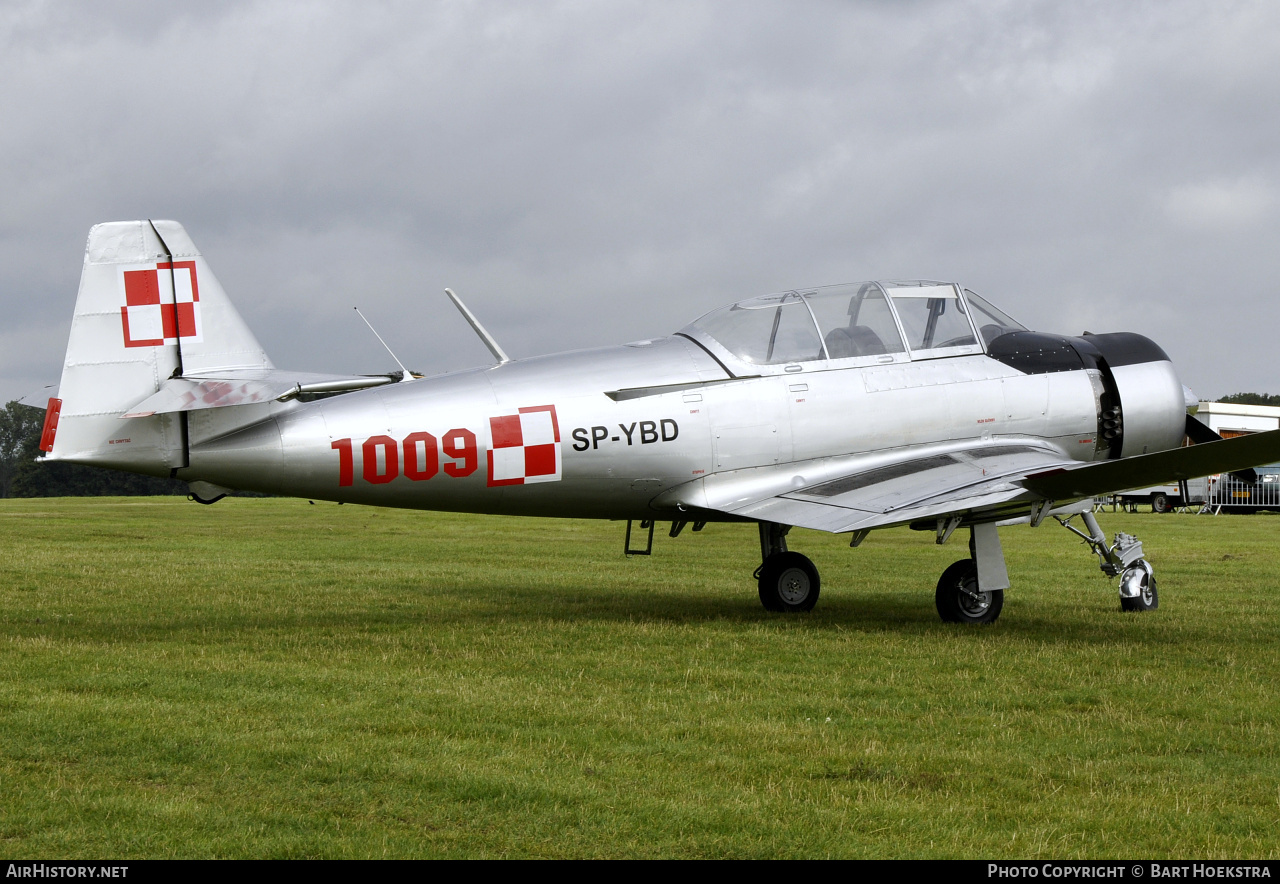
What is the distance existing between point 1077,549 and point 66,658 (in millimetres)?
18323

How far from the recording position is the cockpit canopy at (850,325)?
10.7 metres

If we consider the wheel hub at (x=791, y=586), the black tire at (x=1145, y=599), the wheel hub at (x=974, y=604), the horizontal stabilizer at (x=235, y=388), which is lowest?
the black tire at (x=1145, y=599)

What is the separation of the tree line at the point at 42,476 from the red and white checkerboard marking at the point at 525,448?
5962 centimetres

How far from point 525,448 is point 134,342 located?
309cm

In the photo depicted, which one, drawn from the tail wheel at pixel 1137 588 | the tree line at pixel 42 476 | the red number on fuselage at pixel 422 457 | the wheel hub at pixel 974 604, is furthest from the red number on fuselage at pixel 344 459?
the tree line at pixel 42 476

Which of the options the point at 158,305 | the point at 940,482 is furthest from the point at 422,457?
the point at 940,482

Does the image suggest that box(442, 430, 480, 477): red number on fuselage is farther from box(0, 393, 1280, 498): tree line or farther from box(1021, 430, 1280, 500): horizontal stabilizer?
box(0, 393, 1280, 498): tree line

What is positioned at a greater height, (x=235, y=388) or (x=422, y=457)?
(x=235, y=388)

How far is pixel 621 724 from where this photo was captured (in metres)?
6.04

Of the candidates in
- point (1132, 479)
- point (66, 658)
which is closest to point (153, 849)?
point (66, 658)

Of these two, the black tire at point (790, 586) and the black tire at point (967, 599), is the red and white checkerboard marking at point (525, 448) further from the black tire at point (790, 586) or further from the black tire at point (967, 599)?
the black tire at point (967, 599)

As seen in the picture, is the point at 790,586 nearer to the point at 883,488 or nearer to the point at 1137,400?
the point at 883,488

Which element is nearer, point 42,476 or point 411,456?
point 411,456

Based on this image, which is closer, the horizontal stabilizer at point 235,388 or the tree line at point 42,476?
the horizontal stabilizer at point 235,388
